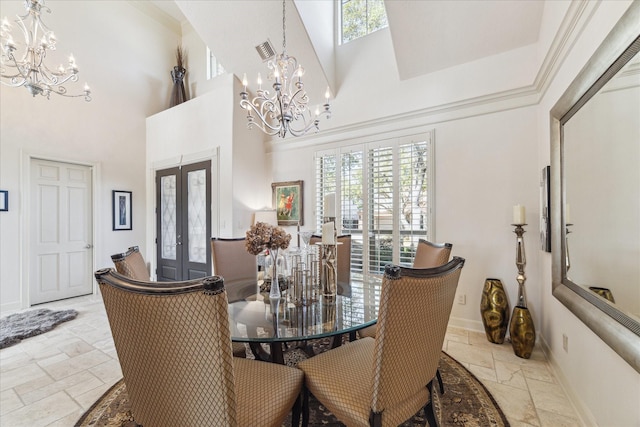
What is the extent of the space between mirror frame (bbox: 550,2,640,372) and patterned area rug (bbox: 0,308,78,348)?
15.8ft

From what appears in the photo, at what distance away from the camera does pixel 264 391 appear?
1.20m

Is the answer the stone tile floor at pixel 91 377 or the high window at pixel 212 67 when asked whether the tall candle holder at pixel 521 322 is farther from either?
the high window at pixel 212 67

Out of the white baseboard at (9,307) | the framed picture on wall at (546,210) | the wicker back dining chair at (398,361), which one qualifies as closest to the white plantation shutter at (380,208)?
the framed picture on wall at (546,210)

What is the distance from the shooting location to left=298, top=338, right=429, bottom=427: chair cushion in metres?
1.14

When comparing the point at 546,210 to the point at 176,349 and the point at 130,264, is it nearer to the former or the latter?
the point at 176,349

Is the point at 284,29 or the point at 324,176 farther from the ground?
the point at 284,29

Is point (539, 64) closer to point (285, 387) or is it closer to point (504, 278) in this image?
point (504, 278)

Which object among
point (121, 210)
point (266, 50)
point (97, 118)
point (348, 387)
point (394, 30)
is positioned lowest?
point (348, 387)

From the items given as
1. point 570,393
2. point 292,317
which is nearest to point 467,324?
point 570,393

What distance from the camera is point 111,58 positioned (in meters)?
4.77

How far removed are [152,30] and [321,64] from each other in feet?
13.5

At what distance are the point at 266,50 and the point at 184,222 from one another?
301 centimetres

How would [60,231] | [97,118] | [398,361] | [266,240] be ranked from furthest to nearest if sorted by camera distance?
[97,118] < [60,231] < [266,240] < [398,361]

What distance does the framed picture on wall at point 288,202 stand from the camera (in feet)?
13.7
